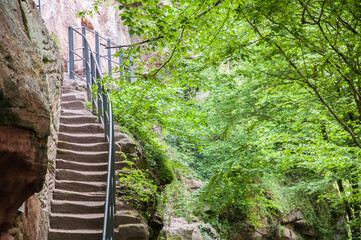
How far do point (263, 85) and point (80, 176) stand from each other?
542cm

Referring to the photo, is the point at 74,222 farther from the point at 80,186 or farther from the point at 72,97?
the point at 72,97

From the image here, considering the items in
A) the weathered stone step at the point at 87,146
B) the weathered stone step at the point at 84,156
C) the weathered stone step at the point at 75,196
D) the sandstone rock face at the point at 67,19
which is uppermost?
the sandstone rock face at the point at 67,19

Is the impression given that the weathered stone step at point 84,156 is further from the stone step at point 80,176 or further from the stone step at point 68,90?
the stone step at point 68,90

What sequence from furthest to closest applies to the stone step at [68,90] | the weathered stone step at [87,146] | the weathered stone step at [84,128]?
the stone step at [68,90] → the weathered stone step at [84,128] → the weathered stone step at [87,146]

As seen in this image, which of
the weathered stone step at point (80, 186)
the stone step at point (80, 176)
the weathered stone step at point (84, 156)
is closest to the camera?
the weathered stone step at point (80, 186)

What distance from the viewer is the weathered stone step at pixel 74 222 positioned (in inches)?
179

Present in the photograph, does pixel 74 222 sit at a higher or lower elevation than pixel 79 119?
lower

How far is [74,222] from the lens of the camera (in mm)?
4570

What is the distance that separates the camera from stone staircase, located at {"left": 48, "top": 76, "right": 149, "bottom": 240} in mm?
4555

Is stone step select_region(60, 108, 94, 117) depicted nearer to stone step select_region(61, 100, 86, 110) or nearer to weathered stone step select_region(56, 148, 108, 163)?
stone step select_region(61, 100, 86, 110)

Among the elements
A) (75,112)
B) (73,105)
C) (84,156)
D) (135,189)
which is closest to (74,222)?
(135,189)

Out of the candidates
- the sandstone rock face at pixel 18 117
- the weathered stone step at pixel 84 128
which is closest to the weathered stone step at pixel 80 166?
the weathered stone step at pixel 84 128

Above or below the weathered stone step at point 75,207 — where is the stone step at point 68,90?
above

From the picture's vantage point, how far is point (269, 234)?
1290cm
